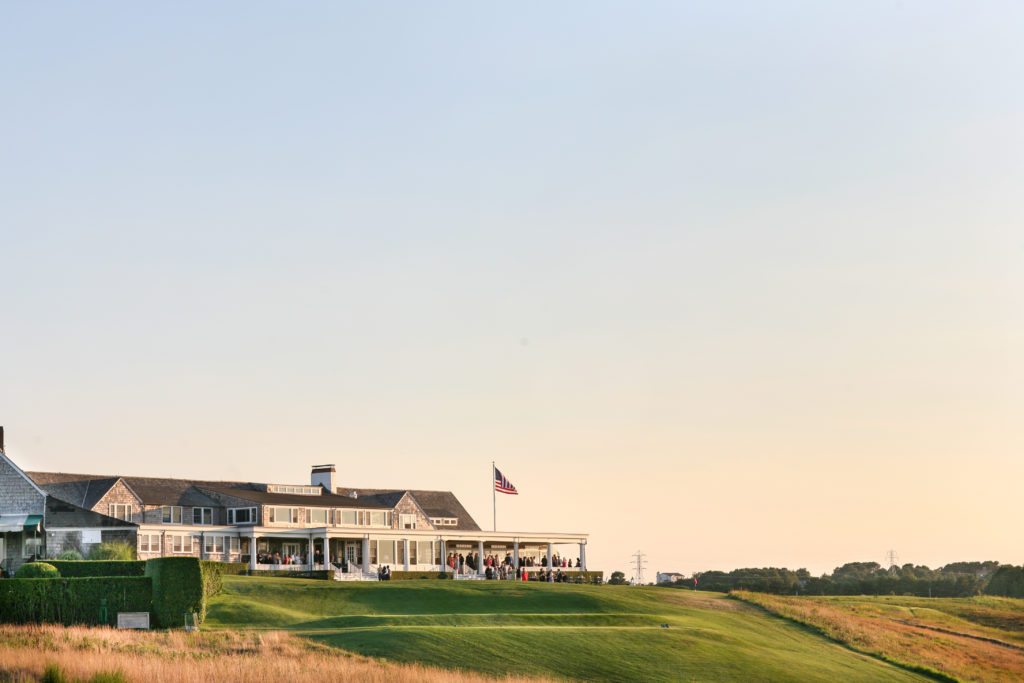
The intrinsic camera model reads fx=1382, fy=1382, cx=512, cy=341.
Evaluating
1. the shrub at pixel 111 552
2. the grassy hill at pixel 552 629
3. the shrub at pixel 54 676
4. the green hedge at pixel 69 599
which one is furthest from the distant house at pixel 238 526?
the shrub at pixel 54 676

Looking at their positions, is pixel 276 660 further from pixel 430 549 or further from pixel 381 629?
pixel 430 549

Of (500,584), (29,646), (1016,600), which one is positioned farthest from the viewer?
(1016,600)

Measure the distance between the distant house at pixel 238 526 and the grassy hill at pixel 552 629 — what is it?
51.5 ft

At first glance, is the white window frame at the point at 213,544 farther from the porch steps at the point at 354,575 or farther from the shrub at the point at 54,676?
the shrub at the point at 54,676

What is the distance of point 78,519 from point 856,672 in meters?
41.7

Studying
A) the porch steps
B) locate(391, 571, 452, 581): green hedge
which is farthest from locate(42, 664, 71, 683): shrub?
locate(391, 571, 452, 581): green hedge

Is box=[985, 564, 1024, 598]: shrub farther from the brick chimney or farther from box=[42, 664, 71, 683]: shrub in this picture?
box=[42, 664, 71, 683]: shrub

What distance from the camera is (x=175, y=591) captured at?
4538 centimetres

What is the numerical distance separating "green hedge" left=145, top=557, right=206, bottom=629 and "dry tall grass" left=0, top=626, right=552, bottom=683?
3.99 metres

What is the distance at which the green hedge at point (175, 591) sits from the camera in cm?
4522

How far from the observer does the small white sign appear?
144ft

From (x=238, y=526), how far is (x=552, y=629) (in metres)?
37.1

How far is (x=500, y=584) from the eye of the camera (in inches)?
2436

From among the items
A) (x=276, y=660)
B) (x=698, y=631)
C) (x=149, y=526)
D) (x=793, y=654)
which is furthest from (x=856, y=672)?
(x=149, y=526)
